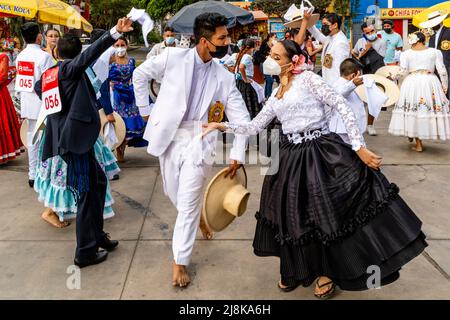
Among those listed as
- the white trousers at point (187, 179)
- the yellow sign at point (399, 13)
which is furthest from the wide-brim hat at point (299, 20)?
the yellow sign at point (399, 13)

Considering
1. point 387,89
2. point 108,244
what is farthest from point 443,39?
point 108,244

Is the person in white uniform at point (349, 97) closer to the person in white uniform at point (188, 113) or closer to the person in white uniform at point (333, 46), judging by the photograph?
the person in white uniform at point (333, 46)

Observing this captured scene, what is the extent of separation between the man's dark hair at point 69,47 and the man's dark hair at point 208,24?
976 millimetres

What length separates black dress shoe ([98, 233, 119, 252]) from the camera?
12.4ft

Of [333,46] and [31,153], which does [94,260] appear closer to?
[31,153]

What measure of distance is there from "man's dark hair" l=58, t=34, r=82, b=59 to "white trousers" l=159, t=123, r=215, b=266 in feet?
3.42

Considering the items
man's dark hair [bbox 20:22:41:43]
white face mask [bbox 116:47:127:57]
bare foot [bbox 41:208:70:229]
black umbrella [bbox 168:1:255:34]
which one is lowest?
bare foot [bbox 41:208:70:229]

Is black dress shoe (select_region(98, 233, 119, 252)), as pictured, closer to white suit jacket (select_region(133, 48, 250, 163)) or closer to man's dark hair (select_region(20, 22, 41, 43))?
white suit jacket (select_region(133, 48, 250, 163))

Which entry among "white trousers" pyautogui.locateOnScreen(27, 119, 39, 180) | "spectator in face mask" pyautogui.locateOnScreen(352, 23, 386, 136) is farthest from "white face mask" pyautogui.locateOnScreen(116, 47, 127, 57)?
"spectator in face mask" pyautogui.locateOnScreen(352, 23, 386, 136)

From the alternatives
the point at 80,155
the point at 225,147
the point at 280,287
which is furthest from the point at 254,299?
the point at 225,147

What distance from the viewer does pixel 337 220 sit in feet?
9.09

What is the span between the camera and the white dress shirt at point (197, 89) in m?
3.29

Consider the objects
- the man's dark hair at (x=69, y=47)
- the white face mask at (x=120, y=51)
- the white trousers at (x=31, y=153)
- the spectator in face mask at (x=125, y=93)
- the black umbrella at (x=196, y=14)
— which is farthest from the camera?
the black umbrella at (x=196, y=14)
